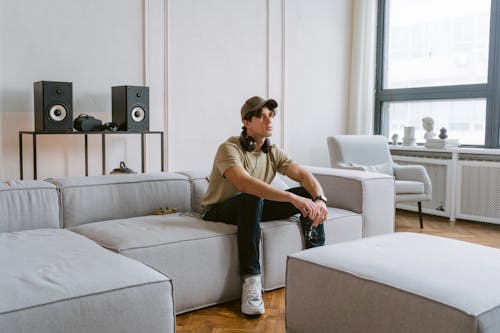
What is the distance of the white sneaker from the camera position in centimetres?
246

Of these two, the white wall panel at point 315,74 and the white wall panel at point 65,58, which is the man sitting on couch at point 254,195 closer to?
the white wall panel at point 65,58

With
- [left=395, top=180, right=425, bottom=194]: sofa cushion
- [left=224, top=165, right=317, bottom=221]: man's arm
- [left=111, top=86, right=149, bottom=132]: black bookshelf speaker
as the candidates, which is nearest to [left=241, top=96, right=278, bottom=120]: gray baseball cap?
[left=224, top=165, right=317, bottom=221]: man's arm

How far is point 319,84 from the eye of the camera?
5.65 m

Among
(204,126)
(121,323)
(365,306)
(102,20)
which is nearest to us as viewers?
(121,323)

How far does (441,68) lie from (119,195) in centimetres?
365

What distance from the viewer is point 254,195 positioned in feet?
8.61

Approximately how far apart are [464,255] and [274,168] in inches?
46.8

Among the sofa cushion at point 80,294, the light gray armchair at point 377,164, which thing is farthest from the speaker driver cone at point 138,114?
the sofa cushion at point 80,294

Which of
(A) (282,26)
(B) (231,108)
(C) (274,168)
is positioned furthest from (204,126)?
(C) (274,168)

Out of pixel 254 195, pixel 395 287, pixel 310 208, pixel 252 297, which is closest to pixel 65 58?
pixel 254 195

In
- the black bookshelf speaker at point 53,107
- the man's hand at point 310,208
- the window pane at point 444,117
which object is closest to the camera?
the man's hand at point 310,208

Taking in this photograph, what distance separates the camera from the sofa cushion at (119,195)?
2770mm

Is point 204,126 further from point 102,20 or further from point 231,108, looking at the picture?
point 102,20

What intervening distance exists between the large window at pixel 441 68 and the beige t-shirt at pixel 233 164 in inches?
109
